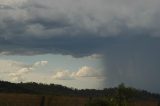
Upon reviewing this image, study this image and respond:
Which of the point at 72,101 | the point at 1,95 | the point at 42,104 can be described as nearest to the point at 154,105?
the point at 72,101

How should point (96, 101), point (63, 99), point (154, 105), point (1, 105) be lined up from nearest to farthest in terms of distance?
point (96, 101) < point (1, 105) < point (63, 99) < point (154, 105)

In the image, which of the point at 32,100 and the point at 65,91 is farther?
the point at 65,91

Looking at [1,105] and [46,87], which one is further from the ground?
[46,87]

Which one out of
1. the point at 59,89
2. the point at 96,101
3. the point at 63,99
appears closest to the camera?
the point at 96,101

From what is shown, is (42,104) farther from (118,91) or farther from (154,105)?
(154,105)

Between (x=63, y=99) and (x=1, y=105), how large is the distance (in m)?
5.18

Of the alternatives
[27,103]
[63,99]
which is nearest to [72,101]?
[63,99]

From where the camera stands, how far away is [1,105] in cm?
3834

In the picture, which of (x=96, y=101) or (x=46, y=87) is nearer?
(x=96, y=101)

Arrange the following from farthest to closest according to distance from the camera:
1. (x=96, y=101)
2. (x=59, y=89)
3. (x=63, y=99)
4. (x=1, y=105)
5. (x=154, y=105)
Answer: (x=59, y=89)
(x=154, y=105)
(x=63, y=99)
(x=1, y=105)
(x=96, y=101)

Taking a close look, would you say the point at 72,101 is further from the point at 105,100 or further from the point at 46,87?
the point at 46,87

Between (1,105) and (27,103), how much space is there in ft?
6.41

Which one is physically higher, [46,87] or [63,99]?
[46,87]

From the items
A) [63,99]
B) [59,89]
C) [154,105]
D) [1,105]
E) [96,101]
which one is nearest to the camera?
[96,101]
